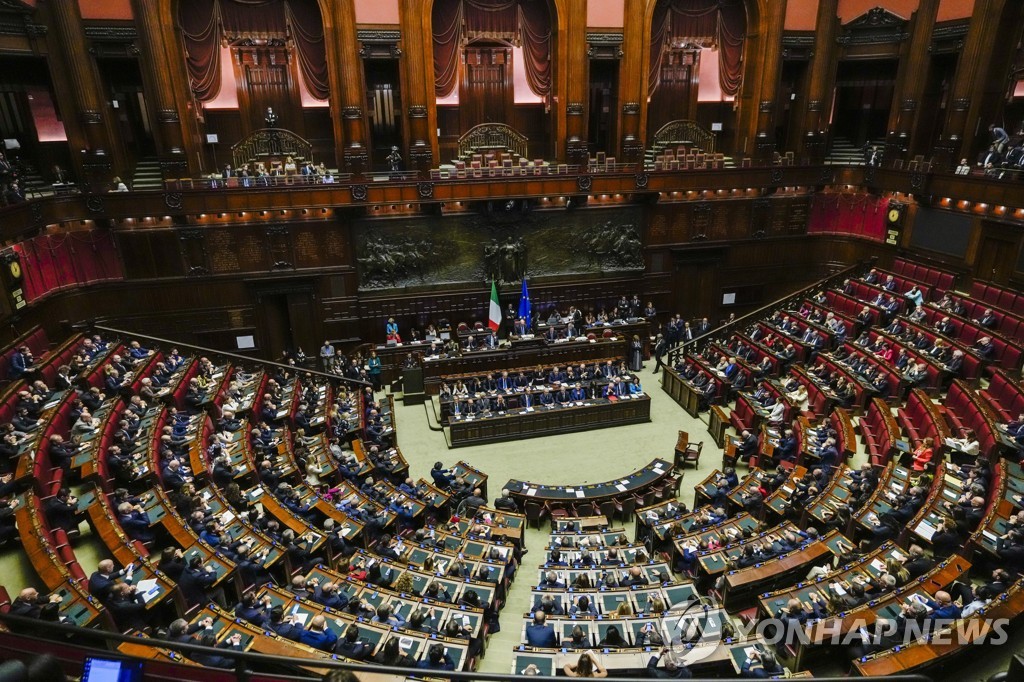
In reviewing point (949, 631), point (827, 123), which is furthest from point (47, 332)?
point (827, 123)

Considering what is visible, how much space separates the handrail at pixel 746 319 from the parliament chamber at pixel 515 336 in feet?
0.74

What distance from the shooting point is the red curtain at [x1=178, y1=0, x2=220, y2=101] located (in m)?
17.4

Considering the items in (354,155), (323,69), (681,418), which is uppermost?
(323,69)

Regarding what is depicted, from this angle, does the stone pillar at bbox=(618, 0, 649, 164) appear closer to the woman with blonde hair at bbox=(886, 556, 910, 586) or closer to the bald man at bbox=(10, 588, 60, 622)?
the woman with blonde hair at bbox=(886, 556, 910, 586)

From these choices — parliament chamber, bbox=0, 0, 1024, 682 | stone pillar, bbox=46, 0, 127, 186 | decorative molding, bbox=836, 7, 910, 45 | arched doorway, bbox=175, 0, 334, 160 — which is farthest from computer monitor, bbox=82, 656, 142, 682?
decorative molding, bbox=836, 7, 910, 45

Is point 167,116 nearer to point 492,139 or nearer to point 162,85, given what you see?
point 162,85

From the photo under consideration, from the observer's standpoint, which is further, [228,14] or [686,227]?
[686,227]

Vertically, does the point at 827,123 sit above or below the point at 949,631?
above

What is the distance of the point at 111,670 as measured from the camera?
3.70 meters

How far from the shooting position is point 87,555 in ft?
Answer: 27.9

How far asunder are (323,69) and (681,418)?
14.8 metres

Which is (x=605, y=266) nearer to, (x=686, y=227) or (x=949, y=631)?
(x=686, y=227)

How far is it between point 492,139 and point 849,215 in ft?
40.0

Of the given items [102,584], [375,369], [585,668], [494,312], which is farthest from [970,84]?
[102,584]
